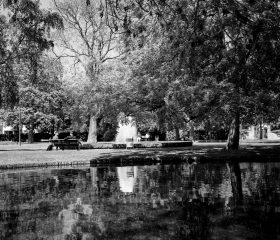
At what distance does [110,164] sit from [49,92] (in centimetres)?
3674

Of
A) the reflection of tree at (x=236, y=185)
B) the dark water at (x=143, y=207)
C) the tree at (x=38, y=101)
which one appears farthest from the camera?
the tree at (x=38, y=101)

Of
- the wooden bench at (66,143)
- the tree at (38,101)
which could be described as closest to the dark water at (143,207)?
the wooden bench at (66,143)

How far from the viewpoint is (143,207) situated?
29.0ft

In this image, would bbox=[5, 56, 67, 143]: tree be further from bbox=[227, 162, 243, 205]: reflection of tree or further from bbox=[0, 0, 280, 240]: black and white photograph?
bbox=[227, 162, 243, 205]: reflection of tree

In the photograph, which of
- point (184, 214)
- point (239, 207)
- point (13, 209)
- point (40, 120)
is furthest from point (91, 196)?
point (40, 120)

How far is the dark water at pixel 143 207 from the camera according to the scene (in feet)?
22.5

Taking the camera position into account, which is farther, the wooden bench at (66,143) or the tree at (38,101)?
the tree at (38,101)

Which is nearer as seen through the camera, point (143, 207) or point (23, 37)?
point (143, 207)

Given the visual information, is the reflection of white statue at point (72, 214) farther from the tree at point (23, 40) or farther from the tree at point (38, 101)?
the tree at point (38, 101)

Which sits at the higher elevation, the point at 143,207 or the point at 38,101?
the point at 38,101

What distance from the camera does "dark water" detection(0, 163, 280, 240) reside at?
22.5ft

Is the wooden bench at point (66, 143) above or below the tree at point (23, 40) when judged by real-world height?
below

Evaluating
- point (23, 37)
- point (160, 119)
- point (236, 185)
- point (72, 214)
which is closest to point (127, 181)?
point (236, 185)

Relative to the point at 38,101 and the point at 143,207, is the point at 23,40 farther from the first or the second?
the point at 38,101
